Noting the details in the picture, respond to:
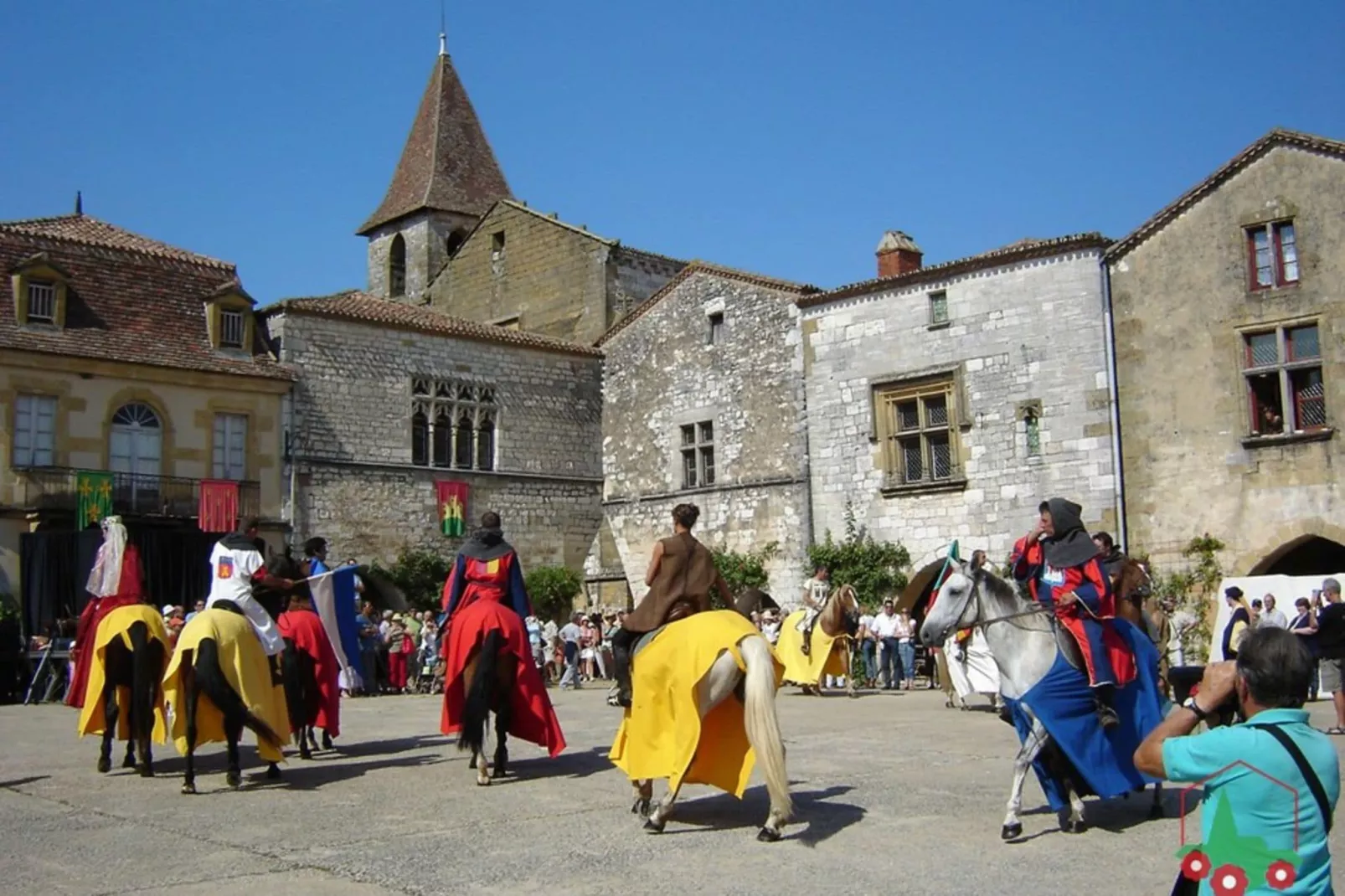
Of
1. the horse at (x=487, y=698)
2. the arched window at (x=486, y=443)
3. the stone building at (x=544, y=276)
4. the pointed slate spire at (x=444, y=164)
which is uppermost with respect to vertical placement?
the pointed slate spire at (x=444, y=164)

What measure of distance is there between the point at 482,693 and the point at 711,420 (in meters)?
21.9

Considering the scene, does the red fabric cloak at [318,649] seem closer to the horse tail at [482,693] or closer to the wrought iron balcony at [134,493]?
the horse tail at [482,693]

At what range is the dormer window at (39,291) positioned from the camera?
27469 mm

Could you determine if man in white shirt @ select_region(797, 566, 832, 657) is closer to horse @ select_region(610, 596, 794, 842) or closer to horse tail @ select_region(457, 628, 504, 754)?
horse tail @ select_region(457, 628, 504, 754)

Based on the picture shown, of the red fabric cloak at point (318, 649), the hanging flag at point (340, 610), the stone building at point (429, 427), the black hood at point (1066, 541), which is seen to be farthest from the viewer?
the stone building at point (429, 427)

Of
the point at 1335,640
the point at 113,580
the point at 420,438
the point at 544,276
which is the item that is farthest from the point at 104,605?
the point at 544,276

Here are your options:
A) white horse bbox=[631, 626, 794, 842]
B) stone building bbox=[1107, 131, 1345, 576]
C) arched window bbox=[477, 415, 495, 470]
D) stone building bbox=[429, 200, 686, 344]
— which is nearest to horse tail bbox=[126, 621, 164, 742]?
white horse bbox=[631, 626, 794, 842]

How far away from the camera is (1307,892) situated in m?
3.53

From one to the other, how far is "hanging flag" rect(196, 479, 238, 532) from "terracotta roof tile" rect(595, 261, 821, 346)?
33.5ft

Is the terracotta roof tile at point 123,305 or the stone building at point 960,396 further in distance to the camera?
the terracotta roof tile at point 123,305

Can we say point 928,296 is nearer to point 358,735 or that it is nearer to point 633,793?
point 358,735

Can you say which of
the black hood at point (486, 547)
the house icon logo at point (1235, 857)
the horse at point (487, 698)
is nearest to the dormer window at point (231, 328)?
the black hood at point (486, 547)

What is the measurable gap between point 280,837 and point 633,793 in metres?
2.57

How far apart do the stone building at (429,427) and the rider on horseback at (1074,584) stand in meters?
22.8
